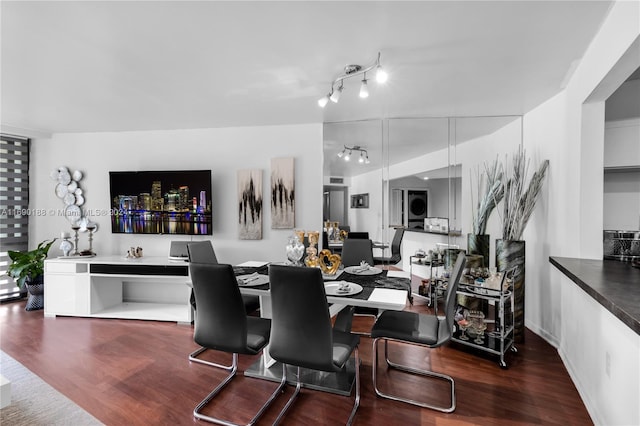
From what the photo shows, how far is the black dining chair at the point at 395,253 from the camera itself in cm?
394

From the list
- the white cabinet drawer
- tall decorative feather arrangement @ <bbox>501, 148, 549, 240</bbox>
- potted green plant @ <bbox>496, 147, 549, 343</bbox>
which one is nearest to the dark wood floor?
potted green plant @ <bbox>496, 147, 549, 343</bbox>

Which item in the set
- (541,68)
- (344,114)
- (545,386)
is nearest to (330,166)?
(344,114)

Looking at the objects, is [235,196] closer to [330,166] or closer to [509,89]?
[330,166]

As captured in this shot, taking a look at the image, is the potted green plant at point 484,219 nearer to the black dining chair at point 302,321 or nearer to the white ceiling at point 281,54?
Result: the white ceiling at point 281,54

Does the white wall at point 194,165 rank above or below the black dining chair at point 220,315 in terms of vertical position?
above

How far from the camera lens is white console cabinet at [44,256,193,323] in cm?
373

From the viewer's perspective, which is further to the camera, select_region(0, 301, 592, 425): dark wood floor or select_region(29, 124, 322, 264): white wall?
select_region(29, 124, 322, 264): white wall

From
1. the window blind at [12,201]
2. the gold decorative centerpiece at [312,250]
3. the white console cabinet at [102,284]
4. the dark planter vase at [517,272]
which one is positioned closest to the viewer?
the gold decorative centerpiece at [312,250]

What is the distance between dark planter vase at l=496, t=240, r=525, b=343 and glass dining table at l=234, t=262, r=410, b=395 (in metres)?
1.21

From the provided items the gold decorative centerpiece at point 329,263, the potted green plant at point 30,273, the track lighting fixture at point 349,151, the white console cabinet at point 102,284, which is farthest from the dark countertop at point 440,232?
the potted green plant at point 30,273

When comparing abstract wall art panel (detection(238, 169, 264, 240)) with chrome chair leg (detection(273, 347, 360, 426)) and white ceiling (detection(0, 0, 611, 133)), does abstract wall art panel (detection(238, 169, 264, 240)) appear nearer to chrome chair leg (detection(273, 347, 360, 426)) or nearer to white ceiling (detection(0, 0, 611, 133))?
white ceiling (detection(0, 0, 611, 133))

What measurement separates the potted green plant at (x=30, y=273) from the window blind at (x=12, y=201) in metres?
0.41

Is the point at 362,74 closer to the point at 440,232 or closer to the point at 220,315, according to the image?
the point at 220,315

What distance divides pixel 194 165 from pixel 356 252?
2.50 m
